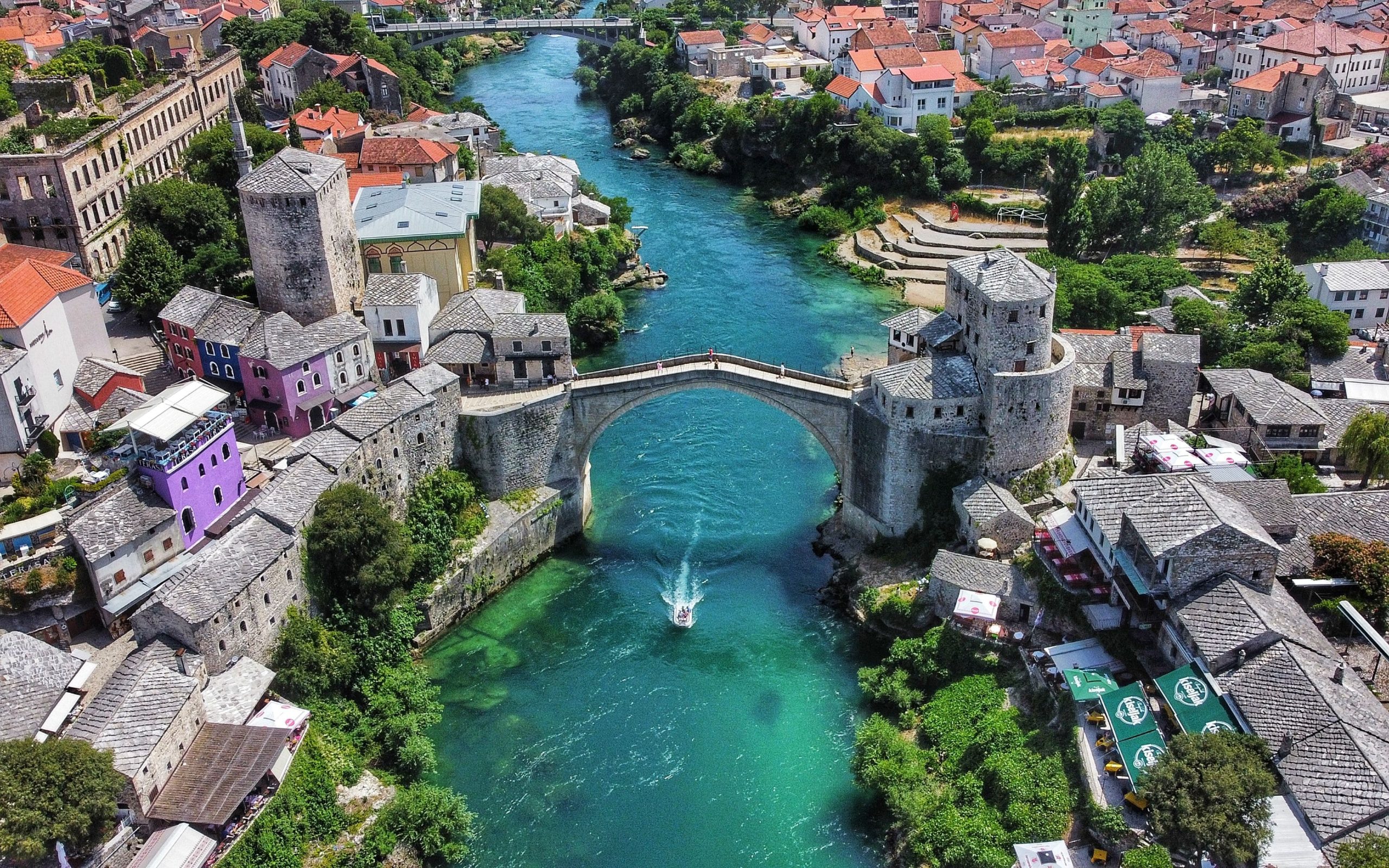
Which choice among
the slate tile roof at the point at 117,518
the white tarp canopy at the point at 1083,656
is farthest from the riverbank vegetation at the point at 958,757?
the slate tile roof at the point at 117,518

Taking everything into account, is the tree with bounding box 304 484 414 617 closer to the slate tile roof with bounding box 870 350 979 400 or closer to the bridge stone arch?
the bridge stone arch

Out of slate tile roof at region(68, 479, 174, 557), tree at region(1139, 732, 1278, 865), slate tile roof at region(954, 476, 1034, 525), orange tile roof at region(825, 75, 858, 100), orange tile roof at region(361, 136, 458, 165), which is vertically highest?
orange tile roof at region(361, 136, 458, 165)

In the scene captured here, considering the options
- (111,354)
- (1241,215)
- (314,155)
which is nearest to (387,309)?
(314,155)

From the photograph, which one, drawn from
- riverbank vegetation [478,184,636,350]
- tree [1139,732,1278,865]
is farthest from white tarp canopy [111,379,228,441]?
tree [1139,732,1278,865]

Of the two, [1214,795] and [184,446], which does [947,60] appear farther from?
[1214,795]

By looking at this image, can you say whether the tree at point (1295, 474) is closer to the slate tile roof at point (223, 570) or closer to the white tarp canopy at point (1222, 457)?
the white tarp canopy at point (1222, 457)
